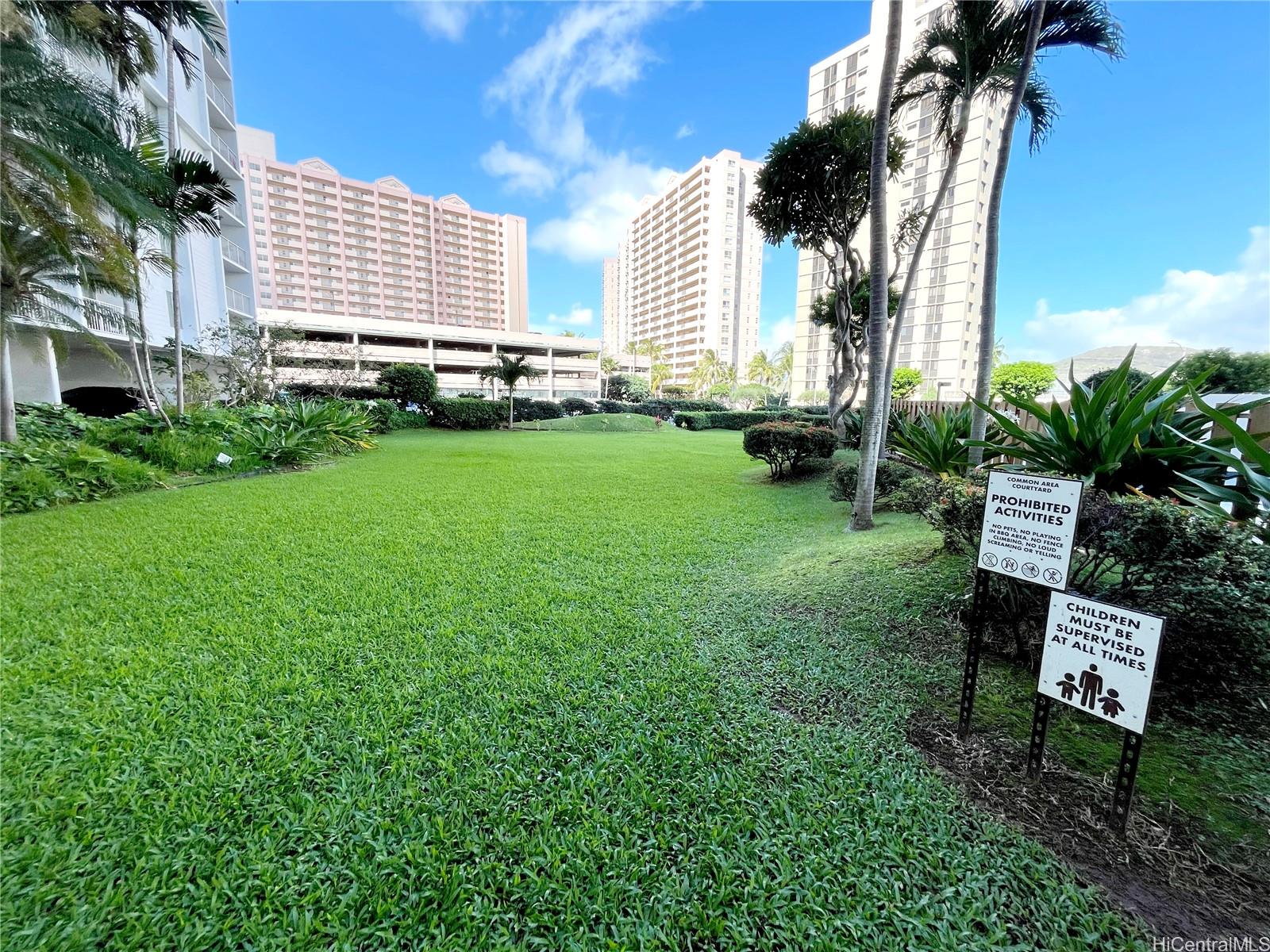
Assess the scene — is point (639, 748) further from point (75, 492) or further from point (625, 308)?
point (625, 308)

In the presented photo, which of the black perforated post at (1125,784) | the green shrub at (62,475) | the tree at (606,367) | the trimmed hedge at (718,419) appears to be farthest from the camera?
the tree at (606,367)

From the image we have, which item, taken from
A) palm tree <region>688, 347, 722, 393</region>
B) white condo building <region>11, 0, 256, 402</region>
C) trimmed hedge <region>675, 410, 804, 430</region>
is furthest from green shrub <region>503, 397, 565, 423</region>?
palm tree <region>688, 347, 722, 393</region>

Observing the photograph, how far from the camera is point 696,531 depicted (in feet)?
16.8

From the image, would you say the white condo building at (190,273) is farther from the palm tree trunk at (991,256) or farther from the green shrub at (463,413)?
the palm tree trunk at (991,256)

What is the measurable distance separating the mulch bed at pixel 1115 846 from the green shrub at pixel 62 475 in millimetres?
8740

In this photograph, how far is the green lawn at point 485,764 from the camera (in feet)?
4.24

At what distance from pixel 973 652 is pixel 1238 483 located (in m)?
1.69

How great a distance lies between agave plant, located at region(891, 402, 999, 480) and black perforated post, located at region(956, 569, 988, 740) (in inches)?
105

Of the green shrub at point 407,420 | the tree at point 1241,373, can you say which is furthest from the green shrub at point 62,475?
the tree at point 1241,373

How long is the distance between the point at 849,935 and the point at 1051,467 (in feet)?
8.22

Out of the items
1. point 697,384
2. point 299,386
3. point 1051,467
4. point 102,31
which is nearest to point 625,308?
point 697,384

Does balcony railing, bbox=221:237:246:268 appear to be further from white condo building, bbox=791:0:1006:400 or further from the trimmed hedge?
white condo building, bbox=791:0:1006:400

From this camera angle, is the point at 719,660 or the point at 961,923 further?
the point at 719,660

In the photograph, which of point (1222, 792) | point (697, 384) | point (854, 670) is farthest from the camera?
point (697, 384)
